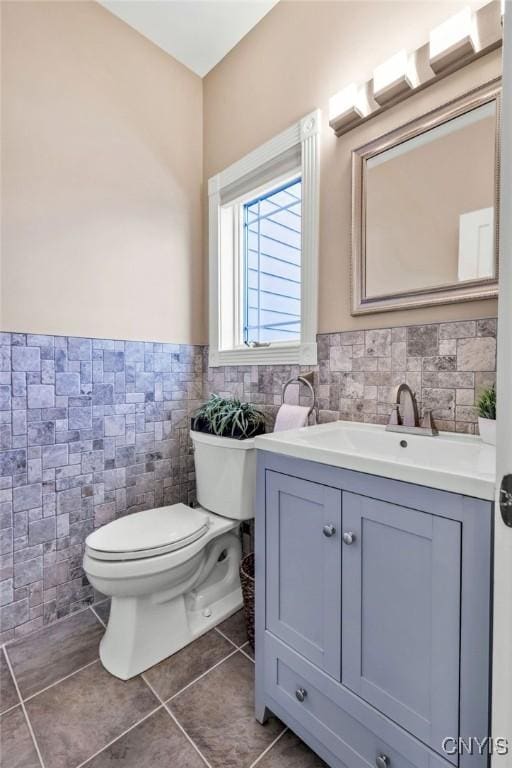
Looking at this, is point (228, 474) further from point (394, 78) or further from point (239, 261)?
point (394, 78)

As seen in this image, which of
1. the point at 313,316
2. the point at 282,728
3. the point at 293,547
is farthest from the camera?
the point at 313,316

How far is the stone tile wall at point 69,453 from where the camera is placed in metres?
1.46

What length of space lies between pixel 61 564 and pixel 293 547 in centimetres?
118

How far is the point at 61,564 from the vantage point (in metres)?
1.59

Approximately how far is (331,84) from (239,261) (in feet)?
2.97

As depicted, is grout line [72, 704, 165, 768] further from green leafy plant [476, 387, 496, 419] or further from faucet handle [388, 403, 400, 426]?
green leafy plant [476, 387, 496, 419]

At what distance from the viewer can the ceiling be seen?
5.56ft

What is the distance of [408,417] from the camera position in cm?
121

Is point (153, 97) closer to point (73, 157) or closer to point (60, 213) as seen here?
point (73, 157)

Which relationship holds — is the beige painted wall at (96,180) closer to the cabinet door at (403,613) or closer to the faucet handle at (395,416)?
the faucet handle at (395,416)

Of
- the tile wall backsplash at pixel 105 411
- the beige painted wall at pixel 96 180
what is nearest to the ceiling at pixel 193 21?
the beige painted wall at pixel 96 180

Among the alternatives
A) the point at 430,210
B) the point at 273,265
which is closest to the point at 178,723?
the point at 430,210

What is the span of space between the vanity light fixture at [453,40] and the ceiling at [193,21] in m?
1.06

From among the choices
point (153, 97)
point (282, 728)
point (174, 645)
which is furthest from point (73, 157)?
point (282, 728)
